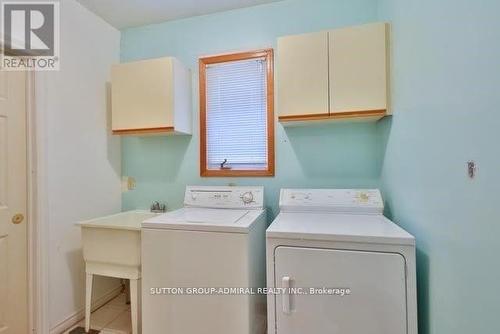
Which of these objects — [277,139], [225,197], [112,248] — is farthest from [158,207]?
[277,139]

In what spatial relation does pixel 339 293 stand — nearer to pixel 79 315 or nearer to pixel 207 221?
pixel 207 221

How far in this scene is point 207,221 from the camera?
1556 millimetres

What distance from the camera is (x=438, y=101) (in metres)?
1.05

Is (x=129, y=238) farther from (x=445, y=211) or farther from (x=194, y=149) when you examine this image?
(x=445, y=211)

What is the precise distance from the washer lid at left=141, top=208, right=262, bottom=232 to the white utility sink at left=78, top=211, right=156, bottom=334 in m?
0.23

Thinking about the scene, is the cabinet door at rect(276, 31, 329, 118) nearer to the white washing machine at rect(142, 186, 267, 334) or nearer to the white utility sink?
the white washing machine at rect(142, 186, 267, 334)

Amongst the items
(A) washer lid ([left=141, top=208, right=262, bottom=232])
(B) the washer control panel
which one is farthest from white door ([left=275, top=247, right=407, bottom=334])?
Answer: (B) the washer control panel

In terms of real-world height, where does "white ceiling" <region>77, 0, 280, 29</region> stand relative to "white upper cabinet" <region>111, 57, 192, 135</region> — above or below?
above

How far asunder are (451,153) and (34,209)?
95.7 inches

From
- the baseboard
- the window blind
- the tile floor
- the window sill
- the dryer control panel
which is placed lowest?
the tile floor

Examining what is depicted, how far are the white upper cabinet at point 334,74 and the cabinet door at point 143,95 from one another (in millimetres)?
930

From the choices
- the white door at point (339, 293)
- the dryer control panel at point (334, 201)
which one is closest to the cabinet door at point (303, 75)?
the dryer control panel at point (334, 201)

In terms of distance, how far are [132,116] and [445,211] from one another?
2199 millimetres

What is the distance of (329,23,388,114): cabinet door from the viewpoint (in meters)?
1.61
